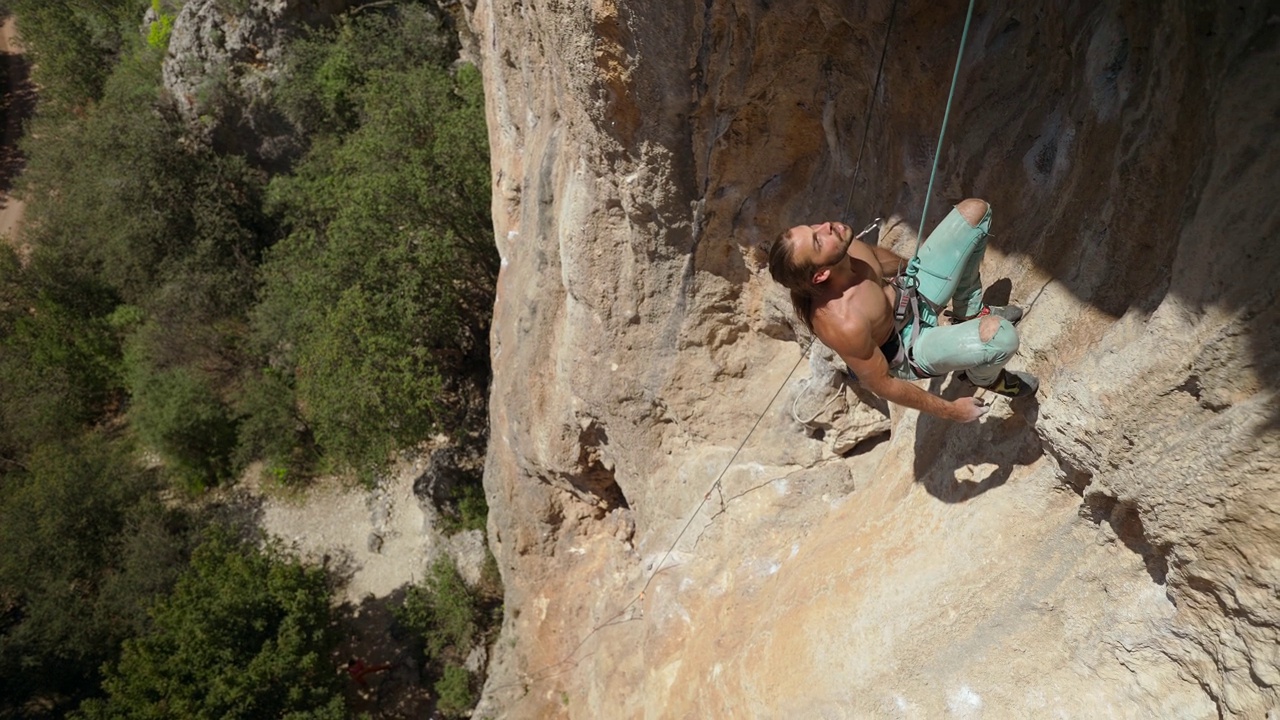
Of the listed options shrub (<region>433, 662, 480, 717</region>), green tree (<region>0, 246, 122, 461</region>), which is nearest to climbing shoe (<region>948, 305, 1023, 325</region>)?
shrub (<region>433, 662, 480, 717</region>)

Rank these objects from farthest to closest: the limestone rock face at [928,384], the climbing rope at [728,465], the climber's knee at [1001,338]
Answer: the climbing rope at [728,465] < the climber's knee at [1001,338] < the limestone rock face at [928,384]

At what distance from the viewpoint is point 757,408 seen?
539 centimetres

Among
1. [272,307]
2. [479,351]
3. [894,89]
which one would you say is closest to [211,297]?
[272,307]

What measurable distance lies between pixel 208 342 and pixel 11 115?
46.8 ft

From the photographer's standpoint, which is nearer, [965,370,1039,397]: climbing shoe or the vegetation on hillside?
[965,370,1039,397]: climbing shoe

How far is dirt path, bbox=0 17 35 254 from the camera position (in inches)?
822

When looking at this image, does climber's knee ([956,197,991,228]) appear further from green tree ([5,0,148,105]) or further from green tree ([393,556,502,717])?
green tree ([5,0,148,105])

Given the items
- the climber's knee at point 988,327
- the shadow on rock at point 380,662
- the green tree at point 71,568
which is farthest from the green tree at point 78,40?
the climber's knee at point 988,327

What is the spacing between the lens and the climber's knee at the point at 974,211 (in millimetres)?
3070

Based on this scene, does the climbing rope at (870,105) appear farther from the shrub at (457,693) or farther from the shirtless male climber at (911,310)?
the shrub at (457,693)

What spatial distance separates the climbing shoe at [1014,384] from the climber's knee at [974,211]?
593 mm

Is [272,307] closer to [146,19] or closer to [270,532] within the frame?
[270,532]

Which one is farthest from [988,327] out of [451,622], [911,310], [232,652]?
[232,652]

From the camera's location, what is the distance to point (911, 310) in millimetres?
3305
